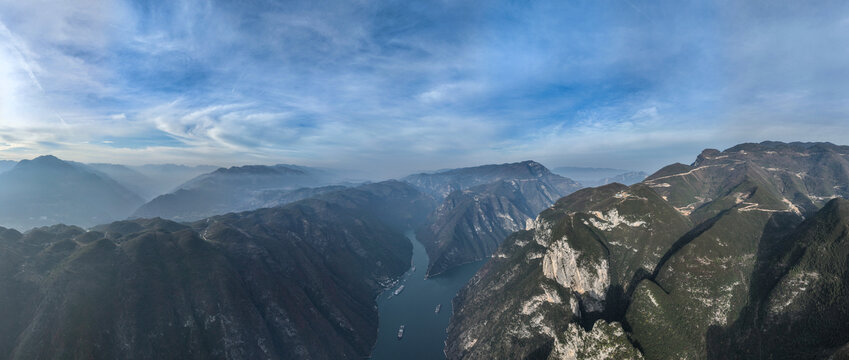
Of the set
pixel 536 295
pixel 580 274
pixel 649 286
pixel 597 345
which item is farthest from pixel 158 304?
pixel 649 286

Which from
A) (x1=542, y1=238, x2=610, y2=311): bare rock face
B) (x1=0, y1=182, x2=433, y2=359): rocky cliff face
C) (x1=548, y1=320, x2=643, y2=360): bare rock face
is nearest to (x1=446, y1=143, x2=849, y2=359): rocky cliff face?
(x1=548, y1=320, x2=643, y2=360): bare rock face

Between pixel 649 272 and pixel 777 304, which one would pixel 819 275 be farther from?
pixel 649 272

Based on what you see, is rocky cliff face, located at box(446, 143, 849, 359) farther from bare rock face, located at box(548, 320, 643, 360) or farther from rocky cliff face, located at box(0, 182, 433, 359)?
rocky cliff face, located at box(0, 182, 433, 359)

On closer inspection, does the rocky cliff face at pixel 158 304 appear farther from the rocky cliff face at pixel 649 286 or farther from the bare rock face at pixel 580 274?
the bare rock face at pixel 580 274

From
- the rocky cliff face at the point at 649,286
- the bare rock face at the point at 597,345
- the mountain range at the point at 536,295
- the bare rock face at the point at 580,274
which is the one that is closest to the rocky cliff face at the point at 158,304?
the mountain range at the point at 536,295

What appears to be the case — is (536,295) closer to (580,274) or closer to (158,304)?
(580,274)

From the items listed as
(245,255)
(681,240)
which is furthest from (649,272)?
(245,255)

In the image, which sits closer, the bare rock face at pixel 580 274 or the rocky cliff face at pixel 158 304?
the rocky cliff face at pixel 158 304

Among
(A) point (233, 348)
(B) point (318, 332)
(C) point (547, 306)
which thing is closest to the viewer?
(A) point (233, 348)
